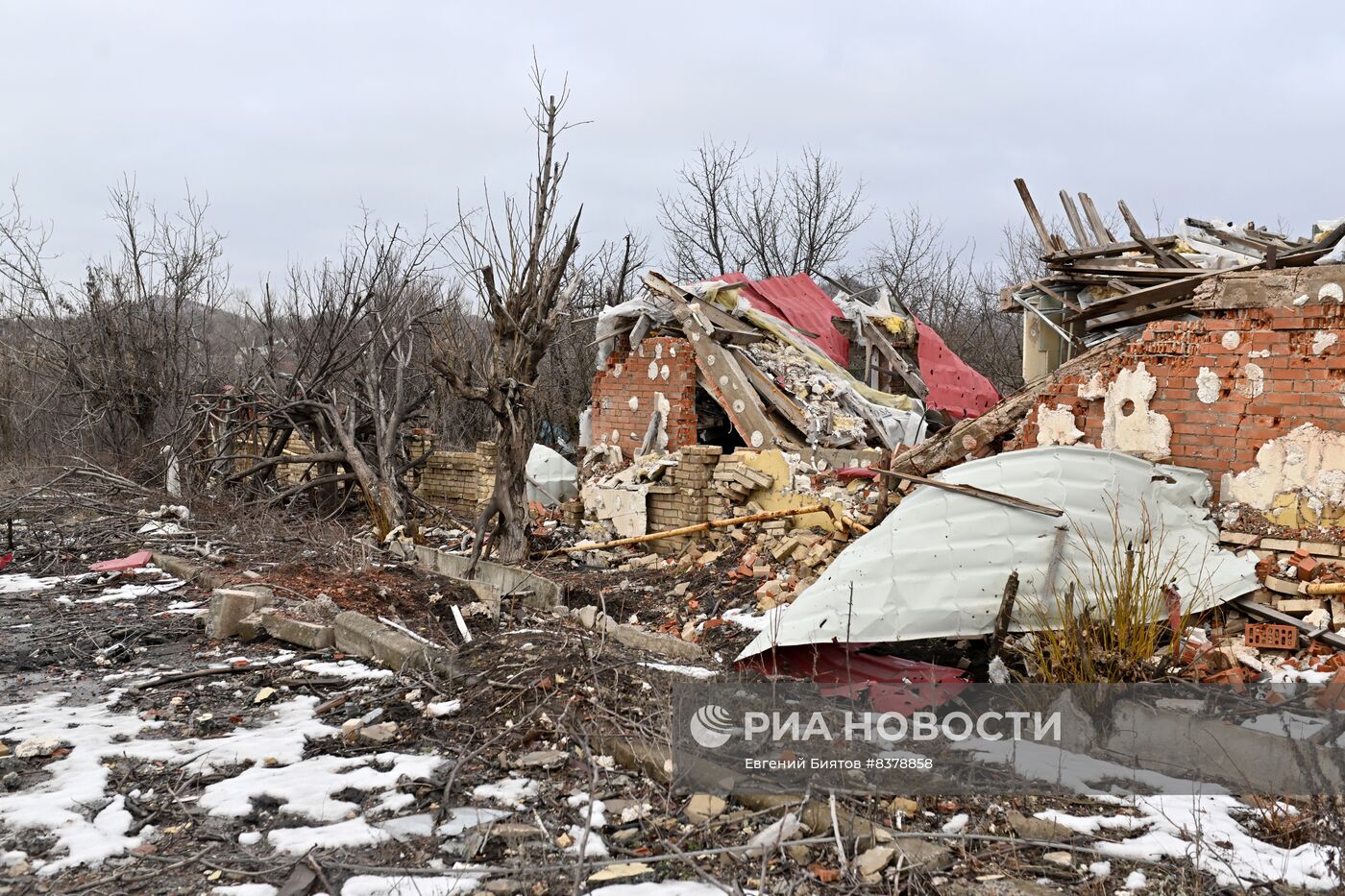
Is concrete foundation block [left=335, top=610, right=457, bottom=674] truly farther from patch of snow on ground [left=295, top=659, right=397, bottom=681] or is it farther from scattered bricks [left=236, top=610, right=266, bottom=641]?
scattered bricks [left=236, top=610, right=266, bottom=641]

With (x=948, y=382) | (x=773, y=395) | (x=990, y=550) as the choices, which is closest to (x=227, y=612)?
(x=990, y=550)

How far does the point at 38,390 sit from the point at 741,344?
13.9 meters

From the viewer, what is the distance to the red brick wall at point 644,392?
34.0ft

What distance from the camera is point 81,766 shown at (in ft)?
13.4

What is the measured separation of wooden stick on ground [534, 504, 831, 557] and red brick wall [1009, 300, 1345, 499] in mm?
2696

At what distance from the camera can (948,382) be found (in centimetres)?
1249

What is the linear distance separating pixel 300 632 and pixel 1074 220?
8.13 meters

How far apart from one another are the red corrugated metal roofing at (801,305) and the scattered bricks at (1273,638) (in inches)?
258

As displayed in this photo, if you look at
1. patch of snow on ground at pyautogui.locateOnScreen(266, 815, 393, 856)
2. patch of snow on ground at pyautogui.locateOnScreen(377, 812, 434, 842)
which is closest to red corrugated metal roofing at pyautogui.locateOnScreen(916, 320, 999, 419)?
patch of snow on ground at pyautogui.locateOnScreen(377, 812, 434, 842)

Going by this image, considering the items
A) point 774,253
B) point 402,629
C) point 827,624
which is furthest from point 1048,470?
point 774,253

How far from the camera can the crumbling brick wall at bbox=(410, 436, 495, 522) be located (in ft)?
41.0

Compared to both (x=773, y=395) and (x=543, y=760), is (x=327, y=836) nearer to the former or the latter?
(x=543, y=760)

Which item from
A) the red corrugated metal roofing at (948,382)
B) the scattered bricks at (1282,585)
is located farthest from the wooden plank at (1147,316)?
the red corrugated metal roofing at (948,382)

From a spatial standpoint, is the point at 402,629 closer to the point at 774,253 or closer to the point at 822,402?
the point at 822,402
